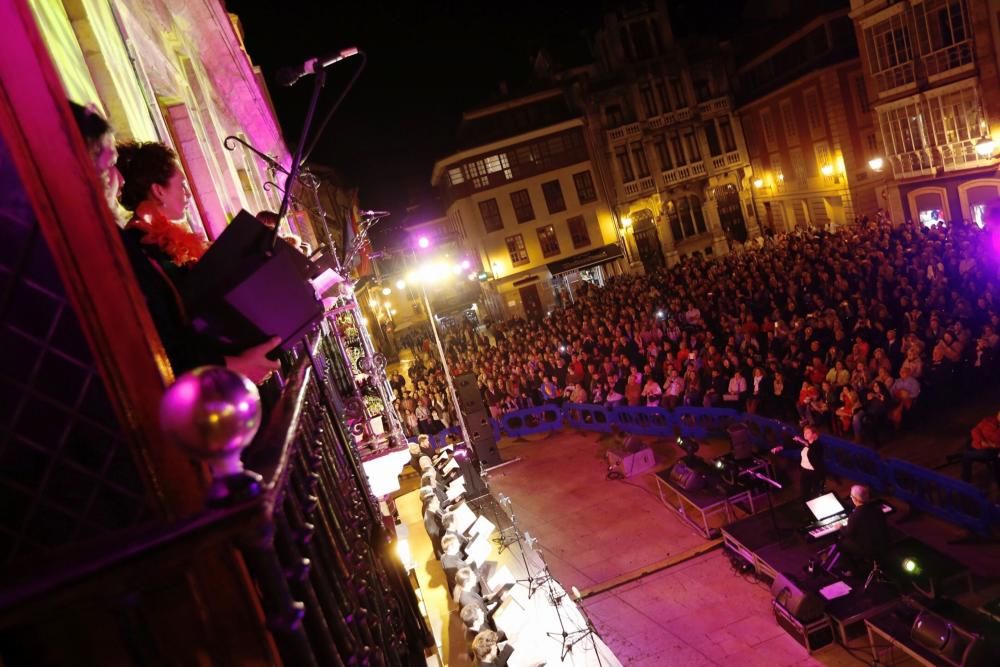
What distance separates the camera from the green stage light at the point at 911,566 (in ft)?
22.7

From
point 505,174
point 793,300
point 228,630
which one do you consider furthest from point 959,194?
point 228,630

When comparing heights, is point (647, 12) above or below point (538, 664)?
above

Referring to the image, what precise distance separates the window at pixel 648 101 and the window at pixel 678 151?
1.78 m

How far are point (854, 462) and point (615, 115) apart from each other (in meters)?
29.1

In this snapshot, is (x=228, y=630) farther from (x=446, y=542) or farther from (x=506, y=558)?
(x=506, y=558)

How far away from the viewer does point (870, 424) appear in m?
11.1

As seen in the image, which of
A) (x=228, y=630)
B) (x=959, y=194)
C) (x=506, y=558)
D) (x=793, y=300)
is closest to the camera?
(x=228, y=630)

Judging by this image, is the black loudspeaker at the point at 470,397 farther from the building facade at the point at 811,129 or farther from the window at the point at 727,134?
the window at the point at 727,134

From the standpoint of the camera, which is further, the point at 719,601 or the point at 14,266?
the point at 719,601

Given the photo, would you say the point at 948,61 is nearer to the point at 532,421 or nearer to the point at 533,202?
the point at 532,421

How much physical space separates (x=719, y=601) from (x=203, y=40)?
1032 centimetres

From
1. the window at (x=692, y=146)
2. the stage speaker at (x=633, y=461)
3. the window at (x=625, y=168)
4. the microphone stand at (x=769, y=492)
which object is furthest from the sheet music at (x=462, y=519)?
the window at (x=692, y=146)

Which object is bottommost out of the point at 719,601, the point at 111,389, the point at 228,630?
the point at 719,601

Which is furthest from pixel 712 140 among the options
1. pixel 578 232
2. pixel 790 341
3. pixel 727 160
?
pixel 790 341
